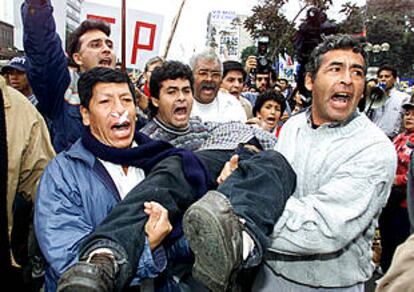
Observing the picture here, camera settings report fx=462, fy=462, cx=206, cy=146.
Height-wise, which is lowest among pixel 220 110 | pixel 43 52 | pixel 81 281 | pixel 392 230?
pixel 392 230

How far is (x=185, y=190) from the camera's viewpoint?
2059 mm

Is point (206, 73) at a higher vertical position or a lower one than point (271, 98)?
higher

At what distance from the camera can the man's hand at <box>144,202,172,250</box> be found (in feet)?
6.08

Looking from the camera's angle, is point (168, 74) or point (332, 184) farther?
point (168, 74)

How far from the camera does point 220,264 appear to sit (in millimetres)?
1592

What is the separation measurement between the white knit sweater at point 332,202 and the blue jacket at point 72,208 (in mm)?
602

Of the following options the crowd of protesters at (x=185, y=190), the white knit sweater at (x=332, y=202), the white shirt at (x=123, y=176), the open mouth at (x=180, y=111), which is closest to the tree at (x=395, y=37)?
the open mouth at (x=180, y=111)

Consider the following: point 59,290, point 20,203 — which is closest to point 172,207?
point 59,290

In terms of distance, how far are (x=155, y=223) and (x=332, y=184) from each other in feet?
2.42

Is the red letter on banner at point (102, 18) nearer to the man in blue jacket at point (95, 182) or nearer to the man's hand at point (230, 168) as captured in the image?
the man in blue jacket at point (95, 182)

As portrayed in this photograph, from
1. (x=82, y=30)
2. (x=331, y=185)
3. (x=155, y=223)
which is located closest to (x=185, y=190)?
(x=155, y=223)

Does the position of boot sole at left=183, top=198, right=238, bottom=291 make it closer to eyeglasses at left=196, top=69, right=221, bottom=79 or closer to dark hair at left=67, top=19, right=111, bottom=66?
dark hair at left=67, top=19, right=111, bottom=66

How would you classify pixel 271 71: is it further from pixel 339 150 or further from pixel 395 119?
pixel 339 150

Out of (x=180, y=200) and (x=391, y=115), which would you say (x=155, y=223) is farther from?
(x=391, y=115)
